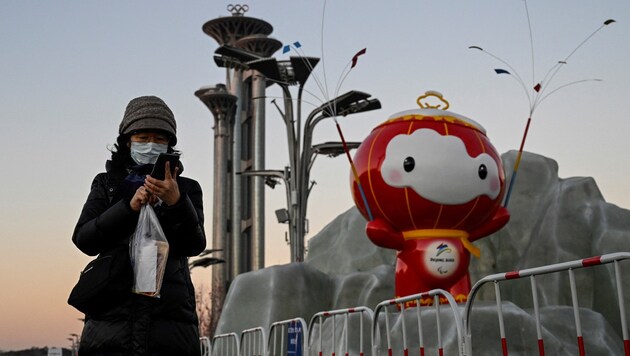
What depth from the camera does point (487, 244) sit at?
47.1ft

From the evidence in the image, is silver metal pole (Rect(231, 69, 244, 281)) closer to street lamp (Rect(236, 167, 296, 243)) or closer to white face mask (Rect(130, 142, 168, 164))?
street lamp (Rect(236, 167, 296, 243))

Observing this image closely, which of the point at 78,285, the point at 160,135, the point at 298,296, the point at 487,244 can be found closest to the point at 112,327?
the point at 78,285

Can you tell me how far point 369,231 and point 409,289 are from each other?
915 millimetres

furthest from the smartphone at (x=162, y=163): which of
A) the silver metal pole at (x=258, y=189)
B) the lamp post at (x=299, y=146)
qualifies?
the silver metal pole at (x=258, y=189)

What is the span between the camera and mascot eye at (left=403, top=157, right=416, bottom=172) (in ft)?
30.6

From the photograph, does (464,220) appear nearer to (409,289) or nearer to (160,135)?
(409,289)

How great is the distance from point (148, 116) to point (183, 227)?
0.42 metres

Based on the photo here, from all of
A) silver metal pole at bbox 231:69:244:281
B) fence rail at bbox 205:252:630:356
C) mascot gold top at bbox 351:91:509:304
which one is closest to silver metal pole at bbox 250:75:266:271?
silver metal pole at bbox 231:69:244:281

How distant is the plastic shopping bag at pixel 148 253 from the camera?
2432 mm

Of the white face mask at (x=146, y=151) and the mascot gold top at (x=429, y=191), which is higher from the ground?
the mascot gold top at (x=429, y=191)

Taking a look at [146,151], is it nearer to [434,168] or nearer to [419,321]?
[419,321]

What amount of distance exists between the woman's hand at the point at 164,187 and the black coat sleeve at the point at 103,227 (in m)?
0.11

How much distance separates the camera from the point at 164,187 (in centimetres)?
244

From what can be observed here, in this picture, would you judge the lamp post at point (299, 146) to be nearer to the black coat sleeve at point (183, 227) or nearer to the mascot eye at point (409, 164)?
the mascot eye at point (409, 164)
